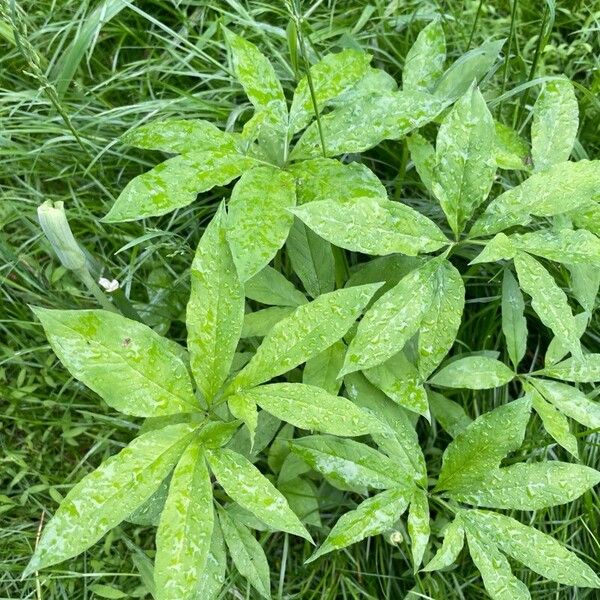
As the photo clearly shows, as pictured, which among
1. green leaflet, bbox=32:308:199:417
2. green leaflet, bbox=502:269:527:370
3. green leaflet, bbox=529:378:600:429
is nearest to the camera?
green leaflet, bbox=32:308:199:417

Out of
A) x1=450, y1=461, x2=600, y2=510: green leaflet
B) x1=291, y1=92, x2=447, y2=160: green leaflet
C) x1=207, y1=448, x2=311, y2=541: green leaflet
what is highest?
x1=291, y1=92, x2=447, y2=160: green leaflet

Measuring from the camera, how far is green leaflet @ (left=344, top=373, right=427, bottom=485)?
69.9 inches

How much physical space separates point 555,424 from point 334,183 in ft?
2.75

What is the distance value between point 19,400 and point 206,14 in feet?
5.01

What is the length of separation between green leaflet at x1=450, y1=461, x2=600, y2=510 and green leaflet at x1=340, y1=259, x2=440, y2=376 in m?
0.43

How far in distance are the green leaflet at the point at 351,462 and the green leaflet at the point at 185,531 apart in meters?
0.31

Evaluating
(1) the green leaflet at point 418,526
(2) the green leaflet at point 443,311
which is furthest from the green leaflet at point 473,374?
(1) the green leaflet at point 418,526

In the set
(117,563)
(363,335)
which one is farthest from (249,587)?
(363,335)

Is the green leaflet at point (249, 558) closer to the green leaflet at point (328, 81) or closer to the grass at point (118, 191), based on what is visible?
the grass at point (118, 191)

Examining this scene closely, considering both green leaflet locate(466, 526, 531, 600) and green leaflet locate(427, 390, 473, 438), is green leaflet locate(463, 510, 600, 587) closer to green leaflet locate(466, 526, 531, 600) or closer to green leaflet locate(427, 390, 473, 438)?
green leaflet locate(466, 526, 531, 600)

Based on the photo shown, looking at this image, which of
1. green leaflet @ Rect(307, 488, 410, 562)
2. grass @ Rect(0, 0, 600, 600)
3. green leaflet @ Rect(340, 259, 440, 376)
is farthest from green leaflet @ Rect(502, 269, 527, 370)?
green leaflet @ Rect(307, 488, 410, 562)

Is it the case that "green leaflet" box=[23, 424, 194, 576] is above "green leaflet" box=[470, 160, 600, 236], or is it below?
below

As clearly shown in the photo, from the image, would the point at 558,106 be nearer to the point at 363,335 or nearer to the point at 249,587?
the point at 363,335

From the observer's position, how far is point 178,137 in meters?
1.73
